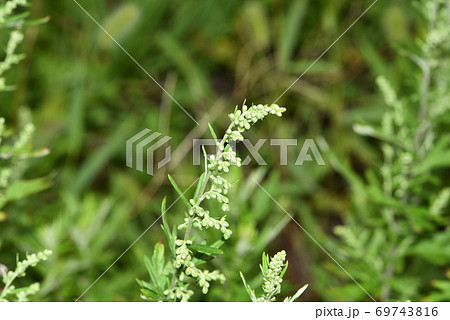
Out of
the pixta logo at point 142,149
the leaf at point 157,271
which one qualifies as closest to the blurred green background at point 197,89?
the pixta logo at point 142,149

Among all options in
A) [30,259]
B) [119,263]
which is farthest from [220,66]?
[30,259]

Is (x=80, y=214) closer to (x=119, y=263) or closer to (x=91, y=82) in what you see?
(x=119, y=263)

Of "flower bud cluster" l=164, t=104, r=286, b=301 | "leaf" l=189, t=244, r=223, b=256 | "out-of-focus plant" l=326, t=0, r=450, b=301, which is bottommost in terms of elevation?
"leaf" l=189, t=244, r=223, b=256

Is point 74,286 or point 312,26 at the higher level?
point 312,26

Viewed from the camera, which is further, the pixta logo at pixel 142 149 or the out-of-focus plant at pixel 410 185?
the pixta logo at pixel 142 149

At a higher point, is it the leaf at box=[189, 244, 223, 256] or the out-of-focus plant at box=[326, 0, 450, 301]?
the out-of-focus plant at box=[326, 0, 450, 301]

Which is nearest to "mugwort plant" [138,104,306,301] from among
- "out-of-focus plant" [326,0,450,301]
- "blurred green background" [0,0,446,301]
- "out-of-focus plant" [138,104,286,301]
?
"out-of-focus plant" [138,104,286,301]

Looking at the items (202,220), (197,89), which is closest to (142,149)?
(197,89)

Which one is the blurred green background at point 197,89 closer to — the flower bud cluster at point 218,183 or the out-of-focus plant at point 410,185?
the out-of-focus plant at point 410,185

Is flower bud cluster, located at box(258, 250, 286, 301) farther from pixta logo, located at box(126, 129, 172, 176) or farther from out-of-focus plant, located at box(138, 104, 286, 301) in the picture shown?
pixta logo, located at box(126, 129, 172, 176)
